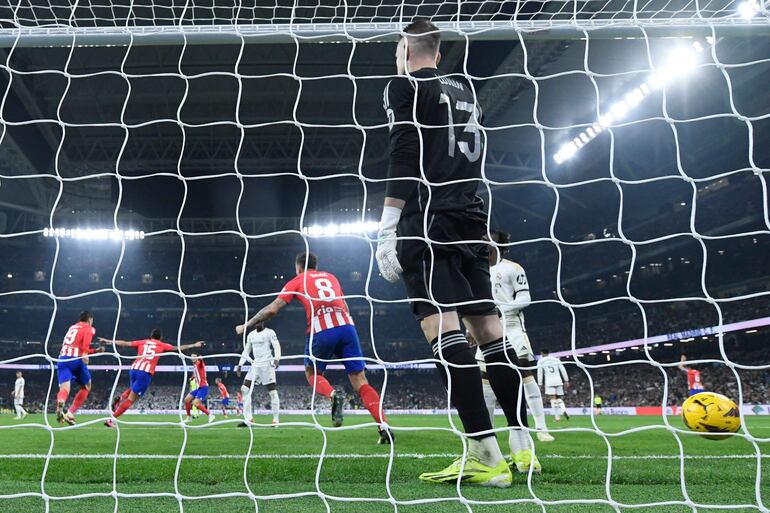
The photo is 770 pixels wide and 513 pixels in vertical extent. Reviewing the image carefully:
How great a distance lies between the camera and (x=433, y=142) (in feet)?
9.20

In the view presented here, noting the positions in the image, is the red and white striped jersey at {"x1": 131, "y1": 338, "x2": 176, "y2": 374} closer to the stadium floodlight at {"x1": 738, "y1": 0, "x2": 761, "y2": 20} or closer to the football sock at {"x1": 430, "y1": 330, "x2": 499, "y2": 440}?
the football sock at {"x1": 430, "y1": 330, "x2": 499, "y2": 440}

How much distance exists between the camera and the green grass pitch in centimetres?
237

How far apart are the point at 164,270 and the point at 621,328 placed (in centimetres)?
2214

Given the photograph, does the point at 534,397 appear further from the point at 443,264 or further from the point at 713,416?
the point at 443,264

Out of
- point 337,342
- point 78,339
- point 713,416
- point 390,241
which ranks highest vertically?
point 390,241

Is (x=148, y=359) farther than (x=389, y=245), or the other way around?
(x=148, y=359)

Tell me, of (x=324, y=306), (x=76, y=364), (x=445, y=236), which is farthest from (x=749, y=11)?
(x=76, y=364)

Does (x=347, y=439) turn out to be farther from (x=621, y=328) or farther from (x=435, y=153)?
(x=621, y=328)

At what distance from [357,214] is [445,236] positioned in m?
24.2

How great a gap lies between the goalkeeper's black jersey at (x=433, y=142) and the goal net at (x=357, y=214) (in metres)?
0.10

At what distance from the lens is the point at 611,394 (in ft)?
79.8

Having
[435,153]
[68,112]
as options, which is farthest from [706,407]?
[68,112]

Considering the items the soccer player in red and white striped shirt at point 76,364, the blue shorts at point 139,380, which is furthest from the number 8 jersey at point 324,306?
the soccer player in red and white striped shirt at point 76,364

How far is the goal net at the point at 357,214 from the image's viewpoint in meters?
3.14
